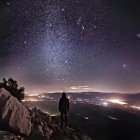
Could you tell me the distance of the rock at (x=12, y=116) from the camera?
37.7 ft

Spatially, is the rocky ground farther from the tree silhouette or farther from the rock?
the tree silhouette

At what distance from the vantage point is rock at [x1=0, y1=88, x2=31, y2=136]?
1149 cm

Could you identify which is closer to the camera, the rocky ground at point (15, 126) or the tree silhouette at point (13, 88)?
the rocky ground at point (15, 126)

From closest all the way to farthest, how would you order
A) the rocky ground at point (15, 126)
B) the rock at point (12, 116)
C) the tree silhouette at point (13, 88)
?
1. the rocky ground at point (15, 126)
2. the rock at point (12, 116)
3. the tree silhouette at point (13, 88)

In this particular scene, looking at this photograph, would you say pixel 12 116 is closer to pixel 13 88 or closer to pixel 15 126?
pixel 15 126

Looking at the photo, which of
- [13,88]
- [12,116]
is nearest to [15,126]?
[12,116]

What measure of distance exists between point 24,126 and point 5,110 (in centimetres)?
203

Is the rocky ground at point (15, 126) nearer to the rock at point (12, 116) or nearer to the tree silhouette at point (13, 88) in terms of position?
the rock at point (12, 116)

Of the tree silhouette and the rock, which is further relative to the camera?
the tree silhouette

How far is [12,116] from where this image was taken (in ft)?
39.4

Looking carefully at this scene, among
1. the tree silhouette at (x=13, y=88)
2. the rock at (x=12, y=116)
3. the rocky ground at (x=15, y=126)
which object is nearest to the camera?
the rocky ground at (x=15, y=126)

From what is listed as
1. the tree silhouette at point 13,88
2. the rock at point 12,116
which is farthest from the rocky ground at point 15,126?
the tree silhouette at point 13,88

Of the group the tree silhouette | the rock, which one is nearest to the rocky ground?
the rock

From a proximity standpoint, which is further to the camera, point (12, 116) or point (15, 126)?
point (12, 116)
